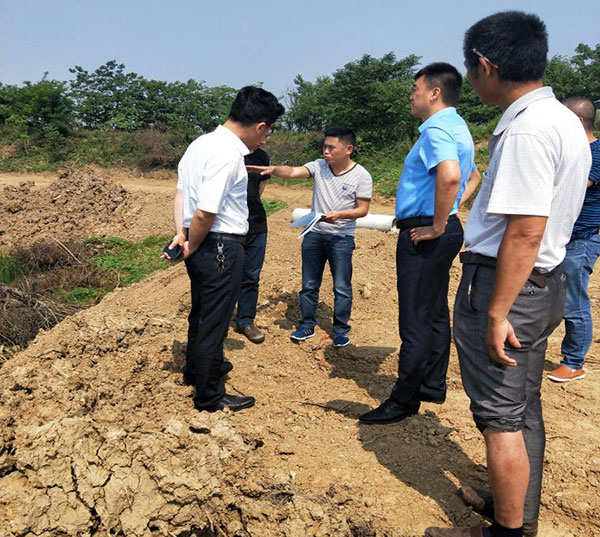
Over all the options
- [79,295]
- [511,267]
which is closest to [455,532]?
[511,267]

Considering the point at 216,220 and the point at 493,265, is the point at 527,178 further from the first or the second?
the point at 216,220

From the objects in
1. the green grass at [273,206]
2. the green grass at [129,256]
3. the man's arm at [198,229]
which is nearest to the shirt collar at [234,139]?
the man's arm at [198,229]

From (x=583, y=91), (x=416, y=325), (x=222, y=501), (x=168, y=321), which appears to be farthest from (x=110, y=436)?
(x=583, y=91)

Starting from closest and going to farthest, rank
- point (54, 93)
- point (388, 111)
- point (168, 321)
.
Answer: point (168, 321) < point (388, 111) < point (54, 93)

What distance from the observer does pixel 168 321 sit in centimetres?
440

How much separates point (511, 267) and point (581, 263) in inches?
92.5

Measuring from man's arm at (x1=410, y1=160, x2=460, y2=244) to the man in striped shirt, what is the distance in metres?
1.42

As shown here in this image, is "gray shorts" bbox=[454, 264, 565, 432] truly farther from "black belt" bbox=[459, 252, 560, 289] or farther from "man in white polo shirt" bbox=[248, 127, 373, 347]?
"man in white polo shirt" bbox=[248, 127, 373, 347]

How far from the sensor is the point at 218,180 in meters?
2.81

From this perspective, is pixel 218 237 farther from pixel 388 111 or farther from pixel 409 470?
pixel 388 111

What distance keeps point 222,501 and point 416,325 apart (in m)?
1.42

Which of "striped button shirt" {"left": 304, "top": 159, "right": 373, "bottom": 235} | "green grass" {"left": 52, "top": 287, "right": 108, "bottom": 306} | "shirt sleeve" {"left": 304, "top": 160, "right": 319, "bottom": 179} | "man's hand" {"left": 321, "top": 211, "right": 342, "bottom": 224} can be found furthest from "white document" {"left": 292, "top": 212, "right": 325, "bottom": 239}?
"green grass" {"left": 52, "top": 287, "right": 108, "bottom": 306}

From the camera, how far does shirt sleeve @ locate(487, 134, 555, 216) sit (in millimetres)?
1685

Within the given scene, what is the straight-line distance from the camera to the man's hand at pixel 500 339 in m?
1.81
